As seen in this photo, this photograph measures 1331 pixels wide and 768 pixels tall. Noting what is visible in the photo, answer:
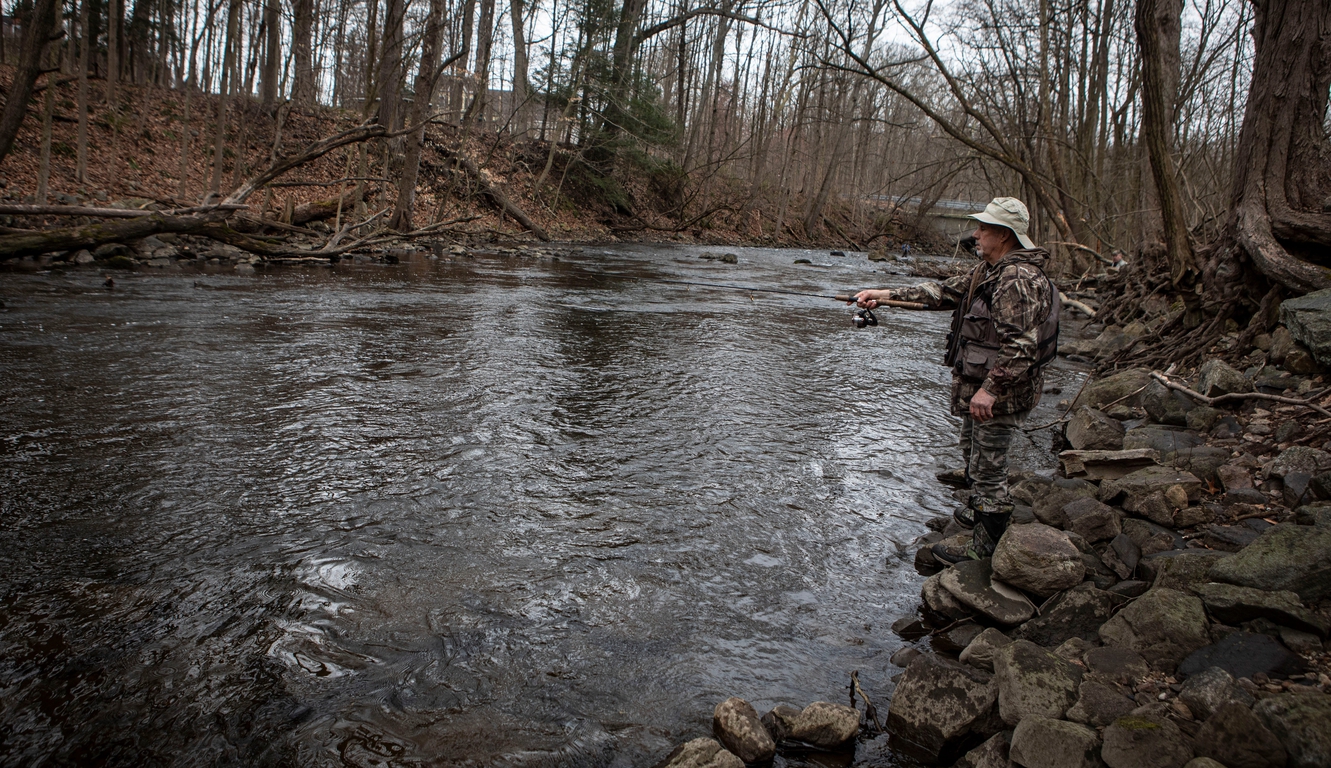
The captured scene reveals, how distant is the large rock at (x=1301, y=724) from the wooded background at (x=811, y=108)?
5.41 meters

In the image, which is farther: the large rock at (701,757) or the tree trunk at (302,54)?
the tree trunk at (302,54)

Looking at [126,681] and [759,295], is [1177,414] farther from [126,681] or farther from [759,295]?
[759,295]

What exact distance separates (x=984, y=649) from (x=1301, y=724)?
1127 mm

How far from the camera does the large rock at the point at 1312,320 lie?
18.1 feet

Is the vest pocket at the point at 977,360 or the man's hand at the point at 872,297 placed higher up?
the man's hand at the point at 872,297

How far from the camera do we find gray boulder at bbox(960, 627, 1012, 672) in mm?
3223

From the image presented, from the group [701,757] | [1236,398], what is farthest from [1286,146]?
[701,757]

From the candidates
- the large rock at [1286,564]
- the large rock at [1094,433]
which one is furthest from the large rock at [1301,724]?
the large rock at [1094,433]

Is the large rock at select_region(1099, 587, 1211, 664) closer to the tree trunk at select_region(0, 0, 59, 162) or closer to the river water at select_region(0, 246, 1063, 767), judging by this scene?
the river water at select_region(0, 246, 1063, 767)

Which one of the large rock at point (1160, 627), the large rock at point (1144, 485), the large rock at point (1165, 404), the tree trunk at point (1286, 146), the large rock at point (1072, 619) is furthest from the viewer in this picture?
the tree trunk at point (1286, 146)

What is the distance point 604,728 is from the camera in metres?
2.84

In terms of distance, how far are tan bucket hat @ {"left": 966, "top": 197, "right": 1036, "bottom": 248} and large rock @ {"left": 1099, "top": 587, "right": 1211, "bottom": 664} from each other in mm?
1807

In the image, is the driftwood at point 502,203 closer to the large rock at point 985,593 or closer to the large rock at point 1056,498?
the large rock at point 1056,498

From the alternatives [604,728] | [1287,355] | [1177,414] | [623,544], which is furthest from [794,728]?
[1287,355]
